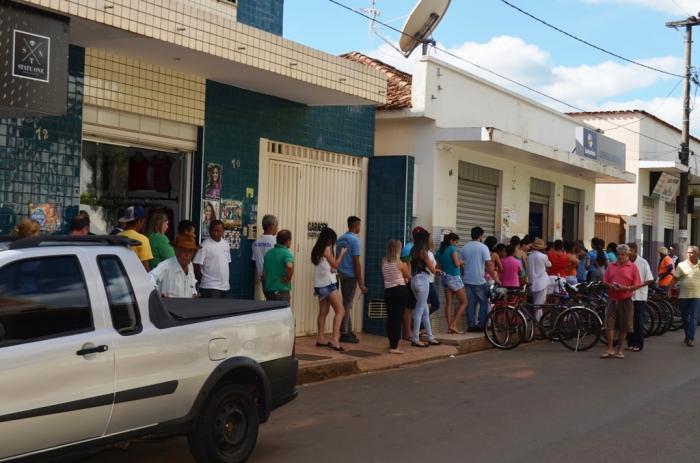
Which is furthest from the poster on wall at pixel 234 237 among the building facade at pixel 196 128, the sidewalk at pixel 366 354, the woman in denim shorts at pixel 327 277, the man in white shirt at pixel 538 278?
the man in white shirt at pixel 538 278

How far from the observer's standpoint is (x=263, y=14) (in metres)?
13.2

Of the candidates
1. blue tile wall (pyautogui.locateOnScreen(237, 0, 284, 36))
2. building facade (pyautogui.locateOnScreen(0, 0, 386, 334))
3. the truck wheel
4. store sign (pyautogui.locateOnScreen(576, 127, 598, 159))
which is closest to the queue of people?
building facade (pyautogui.locateOnScreen(0, 0, 386, 334))

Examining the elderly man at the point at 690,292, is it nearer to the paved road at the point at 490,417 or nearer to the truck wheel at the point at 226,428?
the paved road at the point at 490,417

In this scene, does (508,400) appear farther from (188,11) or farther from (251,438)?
(188,11)

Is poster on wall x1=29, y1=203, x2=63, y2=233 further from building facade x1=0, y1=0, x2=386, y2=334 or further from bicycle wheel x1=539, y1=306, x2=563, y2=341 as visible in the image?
bicycle wheel x1=539, y1=306, x2=563, y2=341

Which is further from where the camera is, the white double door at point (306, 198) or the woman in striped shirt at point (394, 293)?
the white double door at point (306, 198)

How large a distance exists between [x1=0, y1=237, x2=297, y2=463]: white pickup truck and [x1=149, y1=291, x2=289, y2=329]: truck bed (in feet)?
0.03

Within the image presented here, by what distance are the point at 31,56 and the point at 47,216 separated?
1.90 m

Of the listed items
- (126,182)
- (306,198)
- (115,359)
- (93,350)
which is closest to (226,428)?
(115,359)

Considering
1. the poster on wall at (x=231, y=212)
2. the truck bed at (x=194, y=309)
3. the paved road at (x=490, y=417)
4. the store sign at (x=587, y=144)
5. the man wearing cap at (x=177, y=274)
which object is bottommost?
the paved road at (x=490, y=417)

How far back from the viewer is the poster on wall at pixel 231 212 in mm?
12630

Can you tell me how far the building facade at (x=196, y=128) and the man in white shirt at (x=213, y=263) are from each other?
1.30 metres

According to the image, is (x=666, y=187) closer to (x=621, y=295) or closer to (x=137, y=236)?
(x=621, y=295)

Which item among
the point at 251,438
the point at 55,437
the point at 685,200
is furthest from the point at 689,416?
the point at 685,200
